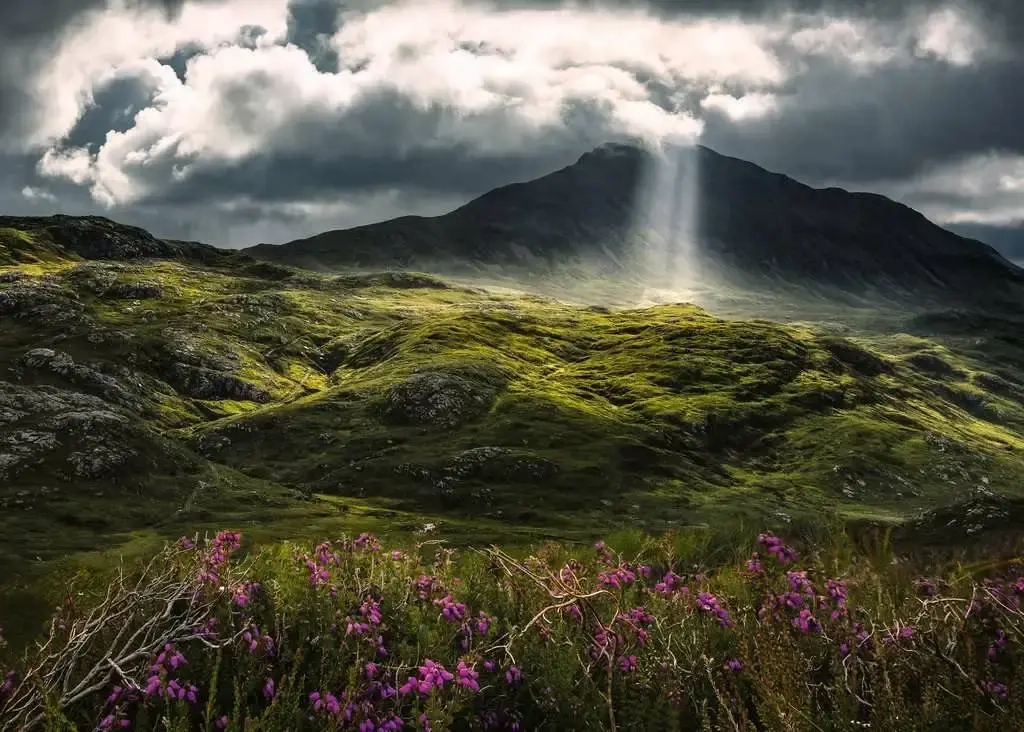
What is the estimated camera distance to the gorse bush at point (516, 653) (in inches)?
210

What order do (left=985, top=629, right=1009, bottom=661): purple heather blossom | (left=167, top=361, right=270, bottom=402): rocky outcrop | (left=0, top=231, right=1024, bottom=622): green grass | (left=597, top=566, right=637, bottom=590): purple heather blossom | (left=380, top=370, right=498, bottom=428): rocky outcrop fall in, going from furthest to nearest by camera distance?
(left=167, top=361, right=270, bottom=402): rocky outcrop < (left=380, top=370, right=498, bottom=428): rocky outcrop < (left=0, top=231, right=1024, bottom=622): green grass < (left=597, top=566, right=637, bottom=590): purple heather blossom < (left=985, top=629, right=1009, bottom=661): purple heather blossom

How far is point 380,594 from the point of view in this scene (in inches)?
300

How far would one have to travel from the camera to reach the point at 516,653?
682 centimetres

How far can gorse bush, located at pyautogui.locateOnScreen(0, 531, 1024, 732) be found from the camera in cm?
534

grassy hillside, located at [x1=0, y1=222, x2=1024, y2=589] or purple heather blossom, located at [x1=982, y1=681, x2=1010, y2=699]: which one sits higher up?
purple heather blossom, located at [x1=982, y1=681, x2=1010, y2=699]

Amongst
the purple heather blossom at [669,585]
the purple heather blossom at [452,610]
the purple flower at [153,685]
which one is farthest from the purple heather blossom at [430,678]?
the purple heather blossom at [669,585]

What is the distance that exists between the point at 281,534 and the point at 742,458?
100 meters

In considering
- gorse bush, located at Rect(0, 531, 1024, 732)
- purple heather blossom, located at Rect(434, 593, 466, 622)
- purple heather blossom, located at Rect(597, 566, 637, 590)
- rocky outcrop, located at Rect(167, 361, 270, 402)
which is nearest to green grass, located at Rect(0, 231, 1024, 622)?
rocky outcrop, located at Rect(167, 361, 270, 402)

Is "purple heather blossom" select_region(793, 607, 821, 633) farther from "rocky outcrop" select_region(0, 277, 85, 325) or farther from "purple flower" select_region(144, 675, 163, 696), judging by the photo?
"rocky outcrop" select_region(0, 277, 85, 325)

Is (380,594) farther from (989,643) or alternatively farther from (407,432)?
(407,432)

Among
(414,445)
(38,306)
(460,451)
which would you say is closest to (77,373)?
(38,306)

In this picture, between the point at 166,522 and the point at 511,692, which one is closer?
the point at 511,692

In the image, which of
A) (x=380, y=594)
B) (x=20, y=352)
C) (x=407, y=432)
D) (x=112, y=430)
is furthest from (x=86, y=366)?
(x=380, y=594)

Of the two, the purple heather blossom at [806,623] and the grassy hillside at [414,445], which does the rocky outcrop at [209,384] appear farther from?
the purple heather blossom at [806,623]
